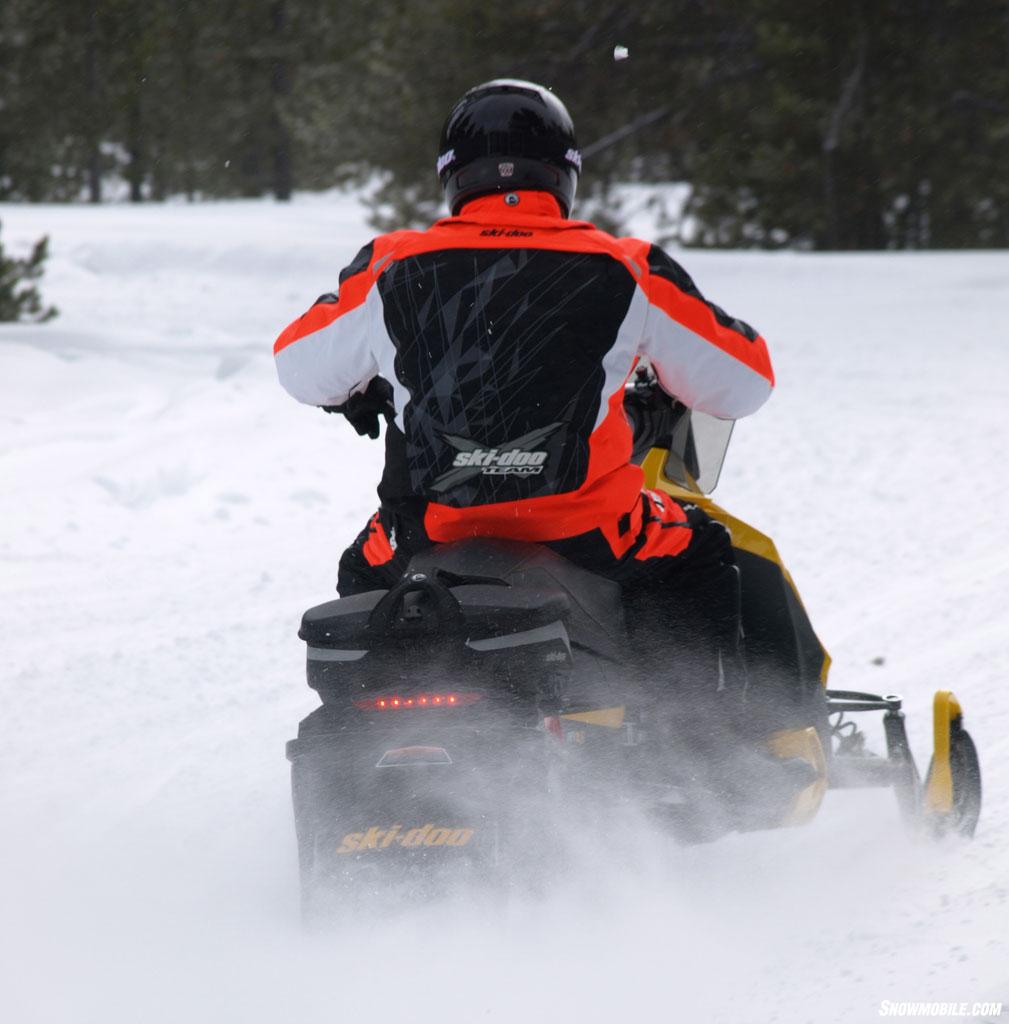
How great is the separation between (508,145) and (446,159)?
17 cm

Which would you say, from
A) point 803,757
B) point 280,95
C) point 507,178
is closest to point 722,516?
point 803,757

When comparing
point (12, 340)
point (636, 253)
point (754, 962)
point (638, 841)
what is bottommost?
point (754, 962)

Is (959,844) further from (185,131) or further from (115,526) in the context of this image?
(185,131)

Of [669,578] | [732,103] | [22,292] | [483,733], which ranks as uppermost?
[732,103]

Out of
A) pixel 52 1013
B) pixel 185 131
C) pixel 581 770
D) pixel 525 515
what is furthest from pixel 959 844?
pixel 185 131

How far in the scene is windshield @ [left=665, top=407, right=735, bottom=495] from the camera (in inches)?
144

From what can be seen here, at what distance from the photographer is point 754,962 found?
2.74m

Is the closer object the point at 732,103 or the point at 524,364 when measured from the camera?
the point at 524,364

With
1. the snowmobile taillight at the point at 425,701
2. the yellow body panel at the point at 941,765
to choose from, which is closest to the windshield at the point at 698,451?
the yellow body panel at the point at 941,765

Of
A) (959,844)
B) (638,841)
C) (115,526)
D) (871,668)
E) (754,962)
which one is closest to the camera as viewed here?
(754,962)

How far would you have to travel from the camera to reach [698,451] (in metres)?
3.75

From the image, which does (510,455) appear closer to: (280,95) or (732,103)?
(732,103)

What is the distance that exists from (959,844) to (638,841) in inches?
33.6

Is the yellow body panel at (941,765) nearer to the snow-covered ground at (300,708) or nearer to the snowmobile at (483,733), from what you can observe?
the snow-covered ground at (300,708)
